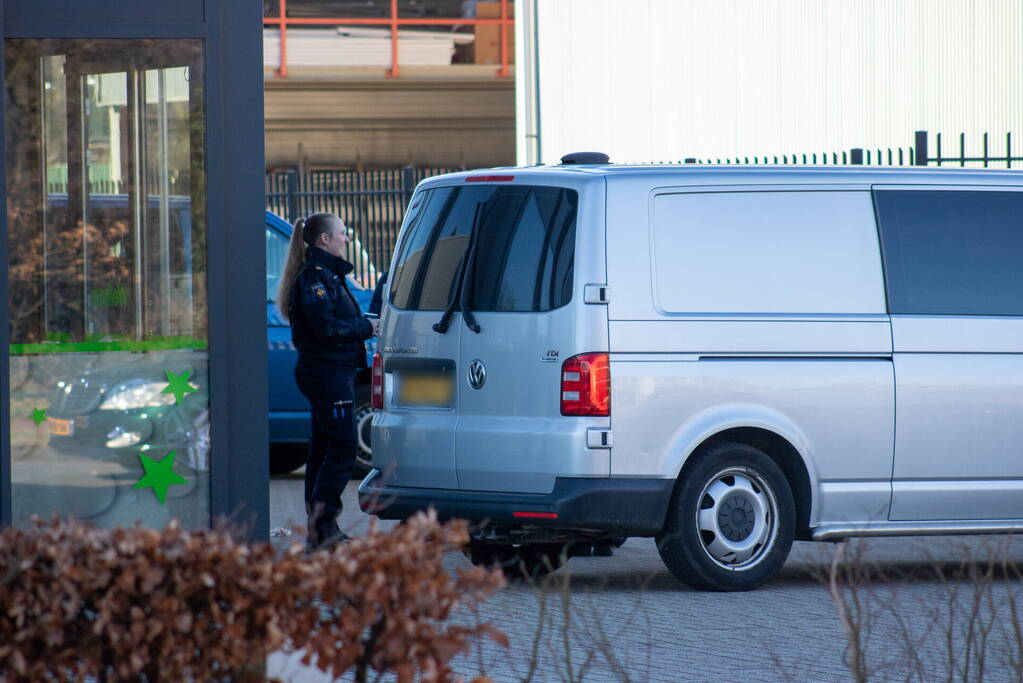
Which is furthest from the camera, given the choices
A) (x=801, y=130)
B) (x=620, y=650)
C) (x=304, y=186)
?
(x=304, y=186)

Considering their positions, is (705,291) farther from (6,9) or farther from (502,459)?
(6,9)

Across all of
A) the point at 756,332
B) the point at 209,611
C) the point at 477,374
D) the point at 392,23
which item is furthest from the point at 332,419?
the point at 392,23

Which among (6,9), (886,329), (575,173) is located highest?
(6,9)

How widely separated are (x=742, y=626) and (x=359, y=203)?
13.2 meters

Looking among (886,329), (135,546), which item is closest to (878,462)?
(886,329)

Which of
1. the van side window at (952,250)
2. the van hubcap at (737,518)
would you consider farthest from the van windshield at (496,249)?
the van side window at (952,250)

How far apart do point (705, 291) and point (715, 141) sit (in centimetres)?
1030

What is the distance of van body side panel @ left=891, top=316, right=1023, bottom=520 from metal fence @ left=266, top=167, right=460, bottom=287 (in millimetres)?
11127

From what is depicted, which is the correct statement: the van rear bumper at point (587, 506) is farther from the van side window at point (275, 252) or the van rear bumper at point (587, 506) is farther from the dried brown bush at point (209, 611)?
the van side window at point (275, 252)

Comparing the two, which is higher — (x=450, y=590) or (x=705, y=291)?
(x=705, y=291)

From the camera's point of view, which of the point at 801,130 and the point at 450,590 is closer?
the point at 450,590

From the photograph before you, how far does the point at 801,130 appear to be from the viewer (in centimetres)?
1617

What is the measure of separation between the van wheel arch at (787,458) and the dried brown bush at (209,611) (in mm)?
4335

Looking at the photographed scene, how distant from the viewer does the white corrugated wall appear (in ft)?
46.8
